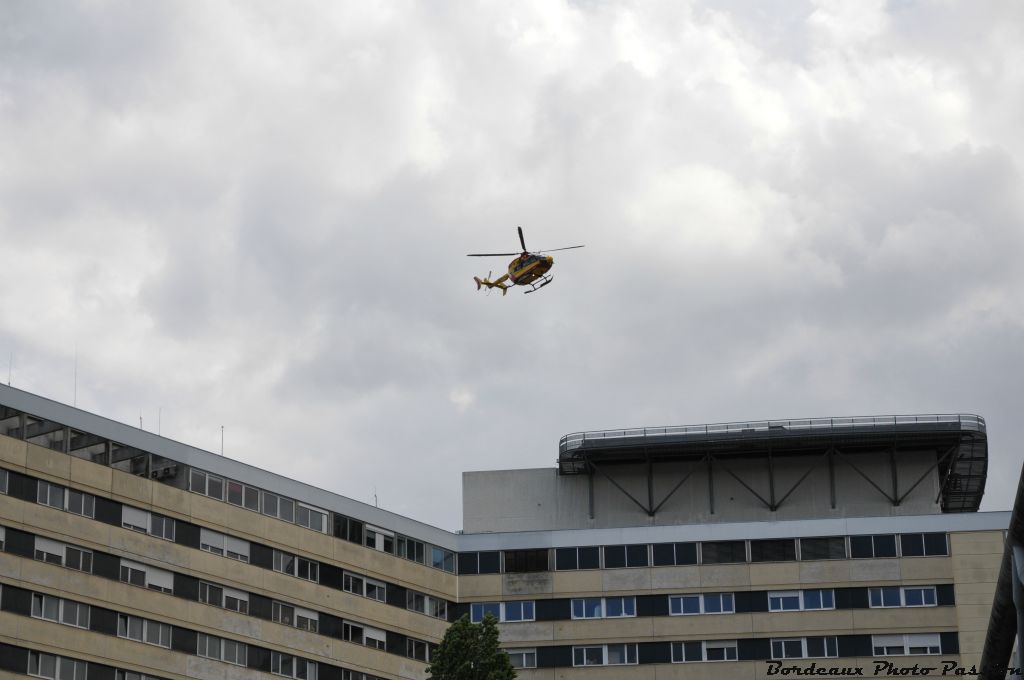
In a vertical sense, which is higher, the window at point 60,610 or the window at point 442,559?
the window at point 442,559

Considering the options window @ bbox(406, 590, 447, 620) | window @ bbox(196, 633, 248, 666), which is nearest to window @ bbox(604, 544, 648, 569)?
window @ bbox(406, 590, 447, 620)

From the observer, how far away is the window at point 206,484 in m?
101

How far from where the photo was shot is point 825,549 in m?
116

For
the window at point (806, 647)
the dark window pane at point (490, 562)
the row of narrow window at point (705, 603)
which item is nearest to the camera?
the window at point (806, 647)

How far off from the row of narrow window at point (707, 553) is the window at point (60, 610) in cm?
3153

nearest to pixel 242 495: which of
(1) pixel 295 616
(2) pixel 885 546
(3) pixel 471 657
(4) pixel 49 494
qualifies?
(1) pixel 295 616

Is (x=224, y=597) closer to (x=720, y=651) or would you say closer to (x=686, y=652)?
(x=686, y=652)

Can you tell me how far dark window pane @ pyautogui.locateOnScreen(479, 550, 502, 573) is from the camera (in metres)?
118

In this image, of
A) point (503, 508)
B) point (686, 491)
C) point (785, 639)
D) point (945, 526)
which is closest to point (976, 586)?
point (945, 526)

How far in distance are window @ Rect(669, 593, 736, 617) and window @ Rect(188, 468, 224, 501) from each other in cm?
3115

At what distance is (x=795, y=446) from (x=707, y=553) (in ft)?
37.5

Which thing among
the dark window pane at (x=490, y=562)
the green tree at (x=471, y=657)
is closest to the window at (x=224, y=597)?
the green tree at (x=471, y=657)

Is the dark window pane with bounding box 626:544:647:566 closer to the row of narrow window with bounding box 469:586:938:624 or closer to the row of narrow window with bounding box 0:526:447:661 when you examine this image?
the row of narrow window with bounding box 469:586:938:624

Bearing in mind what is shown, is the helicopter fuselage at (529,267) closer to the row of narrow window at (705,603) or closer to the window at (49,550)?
the row of narrow window at (705,603)
